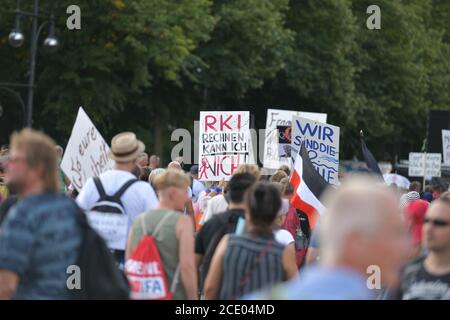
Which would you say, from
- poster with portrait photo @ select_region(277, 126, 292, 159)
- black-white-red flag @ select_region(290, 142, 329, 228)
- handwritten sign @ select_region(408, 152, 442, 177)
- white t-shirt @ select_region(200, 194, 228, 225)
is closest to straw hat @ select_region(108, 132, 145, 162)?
white t-shirt @ select_region(200, 194, 228, 225)

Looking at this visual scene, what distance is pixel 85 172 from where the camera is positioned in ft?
35.6

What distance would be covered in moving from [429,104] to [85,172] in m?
45.1

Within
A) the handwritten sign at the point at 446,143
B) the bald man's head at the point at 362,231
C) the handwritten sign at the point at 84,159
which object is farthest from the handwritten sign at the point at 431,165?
the bald man's head at the point at 362,231

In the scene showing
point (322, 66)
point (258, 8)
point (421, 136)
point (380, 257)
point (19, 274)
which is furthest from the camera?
point (421, 136)

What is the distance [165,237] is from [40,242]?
7.46 ft

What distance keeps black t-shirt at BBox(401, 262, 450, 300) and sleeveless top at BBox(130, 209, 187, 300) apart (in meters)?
1.55

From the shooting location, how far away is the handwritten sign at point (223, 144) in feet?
54.7

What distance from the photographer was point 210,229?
848 cm

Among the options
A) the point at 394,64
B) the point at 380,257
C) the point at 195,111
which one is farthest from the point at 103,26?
the point at 380,257

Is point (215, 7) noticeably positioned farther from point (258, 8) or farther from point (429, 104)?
point (429, 104)

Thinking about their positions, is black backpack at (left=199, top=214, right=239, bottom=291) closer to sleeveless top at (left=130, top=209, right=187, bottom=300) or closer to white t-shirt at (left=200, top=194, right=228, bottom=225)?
sleeveless top at (left=130, top=209, right=187, bottom=300)

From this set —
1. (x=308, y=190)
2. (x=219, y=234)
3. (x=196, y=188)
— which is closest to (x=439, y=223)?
(x=219, y=234)

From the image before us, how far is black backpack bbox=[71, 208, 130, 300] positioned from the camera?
18.9 feet

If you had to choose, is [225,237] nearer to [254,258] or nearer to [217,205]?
[254,258]
